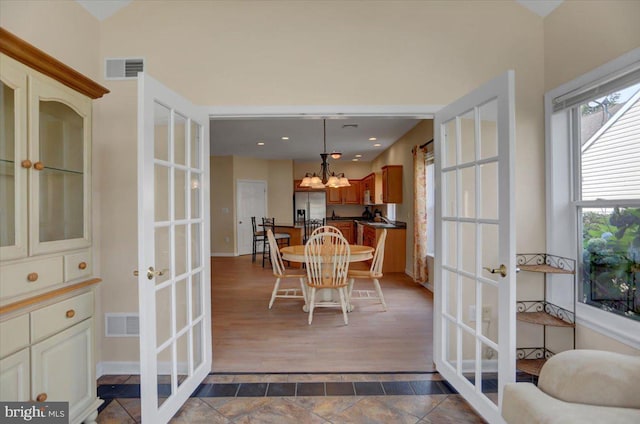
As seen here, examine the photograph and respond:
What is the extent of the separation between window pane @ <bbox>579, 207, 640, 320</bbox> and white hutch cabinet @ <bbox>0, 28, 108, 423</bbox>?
10.2 feet

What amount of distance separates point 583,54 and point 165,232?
283 centimetres

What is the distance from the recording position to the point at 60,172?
1.78 metres

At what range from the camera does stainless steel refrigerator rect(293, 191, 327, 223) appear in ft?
32.7

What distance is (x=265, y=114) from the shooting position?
2490mm

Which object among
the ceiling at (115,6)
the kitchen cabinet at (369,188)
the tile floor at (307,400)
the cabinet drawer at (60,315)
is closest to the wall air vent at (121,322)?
the tile floor at (307,400)

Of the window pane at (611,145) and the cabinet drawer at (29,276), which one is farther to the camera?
the window pane at (611,145)

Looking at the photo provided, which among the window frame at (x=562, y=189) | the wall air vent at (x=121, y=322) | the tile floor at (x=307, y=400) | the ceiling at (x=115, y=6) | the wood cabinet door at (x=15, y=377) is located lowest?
the tile floor at (x=307, y=400)

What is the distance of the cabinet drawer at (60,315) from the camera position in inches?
60.0

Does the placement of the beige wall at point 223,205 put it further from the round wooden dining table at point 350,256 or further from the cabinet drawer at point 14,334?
the cabinet drawer at point 14,334

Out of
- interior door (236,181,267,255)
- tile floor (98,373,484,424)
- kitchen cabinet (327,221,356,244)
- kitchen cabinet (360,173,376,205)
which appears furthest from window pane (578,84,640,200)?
kitchen cabinet (327,221,356,244)

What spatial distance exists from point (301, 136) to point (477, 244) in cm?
505

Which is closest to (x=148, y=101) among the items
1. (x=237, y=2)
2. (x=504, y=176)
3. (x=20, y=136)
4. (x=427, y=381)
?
(x=20, y=136)

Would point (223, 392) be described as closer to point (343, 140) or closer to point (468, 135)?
point (468, 135)

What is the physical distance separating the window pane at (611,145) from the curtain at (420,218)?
2921 mm
